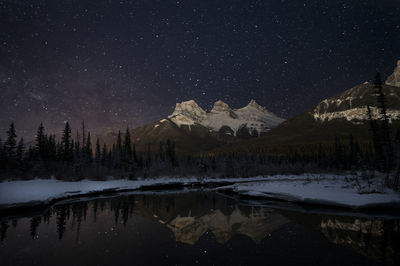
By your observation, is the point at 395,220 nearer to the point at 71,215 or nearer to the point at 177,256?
the point at 177,256

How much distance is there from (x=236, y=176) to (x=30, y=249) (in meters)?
63.6

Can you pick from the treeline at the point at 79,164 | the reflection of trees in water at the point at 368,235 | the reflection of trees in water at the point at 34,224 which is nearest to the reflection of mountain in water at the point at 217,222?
the reflection of trees in water at the point at 368,235

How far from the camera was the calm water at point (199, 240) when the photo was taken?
8.87 m

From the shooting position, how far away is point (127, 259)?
29.8 ft

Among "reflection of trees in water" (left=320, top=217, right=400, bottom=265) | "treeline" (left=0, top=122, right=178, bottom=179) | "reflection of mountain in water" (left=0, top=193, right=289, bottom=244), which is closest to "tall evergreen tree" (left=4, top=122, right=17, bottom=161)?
"treeline" (left=0, top=122, right=178, bottom=179)

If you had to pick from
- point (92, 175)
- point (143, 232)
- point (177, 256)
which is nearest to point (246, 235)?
point (177, 256)

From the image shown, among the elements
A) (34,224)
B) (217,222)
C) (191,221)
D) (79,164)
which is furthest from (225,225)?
(79,164)

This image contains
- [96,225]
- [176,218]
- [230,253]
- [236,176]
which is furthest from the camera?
[236,176]

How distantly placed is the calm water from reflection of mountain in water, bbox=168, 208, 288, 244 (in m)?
0.05

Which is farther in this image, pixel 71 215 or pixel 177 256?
pixel 71 215

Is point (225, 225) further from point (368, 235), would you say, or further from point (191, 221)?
point (368, 235)

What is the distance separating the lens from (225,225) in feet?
47.5

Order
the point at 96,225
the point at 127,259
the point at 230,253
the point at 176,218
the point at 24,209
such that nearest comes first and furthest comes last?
Answer: the point at 127,259
the point at 230,253
the point at 96,225
the point at 176,218
the point at 24,209

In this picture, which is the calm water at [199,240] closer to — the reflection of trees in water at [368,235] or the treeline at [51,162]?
the reflection of trees in water at [368,235]
